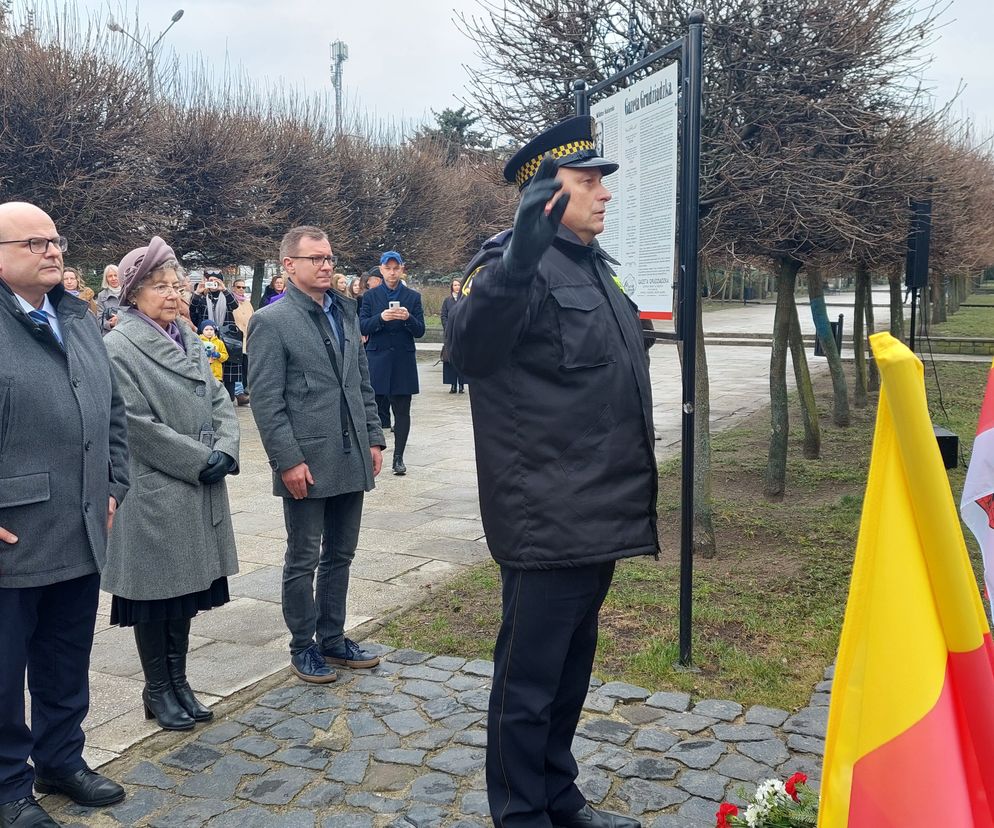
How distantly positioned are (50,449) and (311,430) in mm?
1368

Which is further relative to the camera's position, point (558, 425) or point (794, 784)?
point (558, 425)

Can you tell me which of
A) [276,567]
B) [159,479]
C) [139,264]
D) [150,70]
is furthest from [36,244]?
[150,70]

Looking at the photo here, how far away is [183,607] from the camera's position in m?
4.09

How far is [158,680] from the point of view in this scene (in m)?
4.17

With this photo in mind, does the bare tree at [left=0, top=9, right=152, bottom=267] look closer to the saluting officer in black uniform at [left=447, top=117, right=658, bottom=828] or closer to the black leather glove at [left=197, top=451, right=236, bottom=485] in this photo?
the black leather glove at [left=197, top=451, right=236, bottom=485]

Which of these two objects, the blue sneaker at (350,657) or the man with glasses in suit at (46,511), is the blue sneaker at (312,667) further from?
the man with glasses in suit at (46,511)

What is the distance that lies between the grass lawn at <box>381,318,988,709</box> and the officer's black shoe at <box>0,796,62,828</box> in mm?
2083

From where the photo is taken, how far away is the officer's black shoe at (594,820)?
3191 mm

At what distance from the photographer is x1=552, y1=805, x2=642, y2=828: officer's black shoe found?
3191 millimetres

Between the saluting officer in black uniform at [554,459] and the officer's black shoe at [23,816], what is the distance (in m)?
1.47

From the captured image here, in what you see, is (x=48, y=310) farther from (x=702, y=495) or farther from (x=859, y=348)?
(x=859, y=348)

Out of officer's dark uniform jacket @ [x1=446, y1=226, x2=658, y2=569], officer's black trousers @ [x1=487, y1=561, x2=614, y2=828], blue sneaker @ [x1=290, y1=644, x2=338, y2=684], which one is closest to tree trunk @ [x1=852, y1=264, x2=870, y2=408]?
blue sneaker @ [x1=290, y1=644, x2=338, y2=684]

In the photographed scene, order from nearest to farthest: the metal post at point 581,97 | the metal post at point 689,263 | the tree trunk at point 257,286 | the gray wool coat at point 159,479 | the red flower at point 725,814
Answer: the red flower at point 725,814, the gray wool coat at point 159,479, the metal post at point 689,263, the metal post at point 581,97, the tree trunk at point 257,286

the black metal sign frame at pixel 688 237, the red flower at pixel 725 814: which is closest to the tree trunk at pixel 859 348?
Result: the black metal sign frame at pixel 688 237
